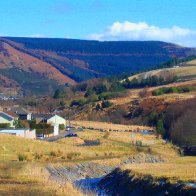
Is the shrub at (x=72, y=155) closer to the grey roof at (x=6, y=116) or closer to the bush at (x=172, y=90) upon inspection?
the grey roof at (x=6, y=116)

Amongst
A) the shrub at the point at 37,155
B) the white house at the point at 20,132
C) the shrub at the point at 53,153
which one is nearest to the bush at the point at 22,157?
the shrub at the point at 37,155

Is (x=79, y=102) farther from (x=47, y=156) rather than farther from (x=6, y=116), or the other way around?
(x=47, y=156)

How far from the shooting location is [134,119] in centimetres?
13575

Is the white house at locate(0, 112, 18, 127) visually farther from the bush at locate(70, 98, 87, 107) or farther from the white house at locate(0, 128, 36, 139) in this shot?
the bush at locate(70, 98, 87, 107)

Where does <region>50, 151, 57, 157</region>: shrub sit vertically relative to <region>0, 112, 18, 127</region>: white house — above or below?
above

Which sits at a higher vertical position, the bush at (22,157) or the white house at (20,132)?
the bush at (22,157)

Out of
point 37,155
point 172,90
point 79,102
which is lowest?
point 79,102

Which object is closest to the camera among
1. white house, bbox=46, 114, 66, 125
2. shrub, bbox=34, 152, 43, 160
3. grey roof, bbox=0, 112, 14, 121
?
shrub, bbox=34, 152, 43, 160

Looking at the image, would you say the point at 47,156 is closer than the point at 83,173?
No

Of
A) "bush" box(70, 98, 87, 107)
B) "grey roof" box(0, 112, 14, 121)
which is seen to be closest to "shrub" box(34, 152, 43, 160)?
"grey roof" box(0, 112, 14, 121)

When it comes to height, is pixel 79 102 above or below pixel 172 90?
below

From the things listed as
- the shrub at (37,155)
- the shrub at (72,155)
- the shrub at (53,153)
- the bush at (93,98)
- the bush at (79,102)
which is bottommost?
the bush at (79,102)

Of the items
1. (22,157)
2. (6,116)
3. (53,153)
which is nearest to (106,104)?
(6,116)

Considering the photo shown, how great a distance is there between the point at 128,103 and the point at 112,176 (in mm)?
101887
